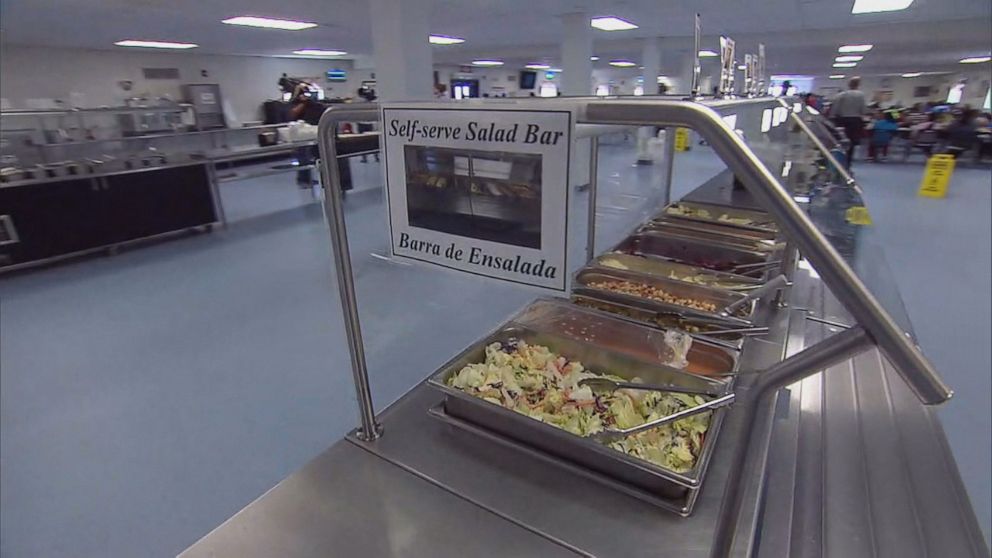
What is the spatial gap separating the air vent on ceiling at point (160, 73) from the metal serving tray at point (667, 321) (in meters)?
10.9

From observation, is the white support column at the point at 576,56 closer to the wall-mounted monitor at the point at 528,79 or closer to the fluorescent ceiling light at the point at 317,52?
the fluorescent ceiling light at the point at 317,52

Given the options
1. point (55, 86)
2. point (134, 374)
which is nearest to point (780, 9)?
point (134, 374)

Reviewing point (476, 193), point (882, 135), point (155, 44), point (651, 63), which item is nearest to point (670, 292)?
point (476, 193)

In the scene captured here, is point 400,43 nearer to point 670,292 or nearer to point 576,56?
point 576,56

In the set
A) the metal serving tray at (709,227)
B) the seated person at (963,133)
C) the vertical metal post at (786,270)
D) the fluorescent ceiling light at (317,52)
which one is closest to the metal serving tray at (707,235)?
the metal serving tray at (709,227)

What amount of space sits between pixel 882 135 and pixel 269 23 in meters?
8.04

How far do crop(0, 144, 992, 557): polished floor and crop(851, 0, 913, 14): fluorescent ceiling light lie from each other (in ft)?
3.07

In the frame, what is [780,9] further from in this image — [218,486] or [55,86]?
[55,86]

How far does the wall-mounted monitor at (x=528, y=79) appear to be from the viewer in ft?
49.3

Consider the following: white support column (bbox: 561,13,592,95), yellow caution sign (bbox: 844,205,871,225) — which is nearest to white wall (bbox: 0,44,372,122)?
white support column (bbox: 561,13,592,95)

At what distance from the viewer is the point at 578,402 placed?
974 millimetres

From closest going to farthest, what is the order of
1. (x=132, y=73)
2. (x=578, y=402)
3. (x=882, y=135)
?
1. (x=578, y=402)
2. (x=882, y=135)
3. (x=132, y=73)

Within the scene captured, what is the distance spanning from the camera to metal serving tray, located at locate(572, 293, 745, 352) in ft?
3.96

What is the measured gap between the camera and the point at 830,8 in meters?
2.38
